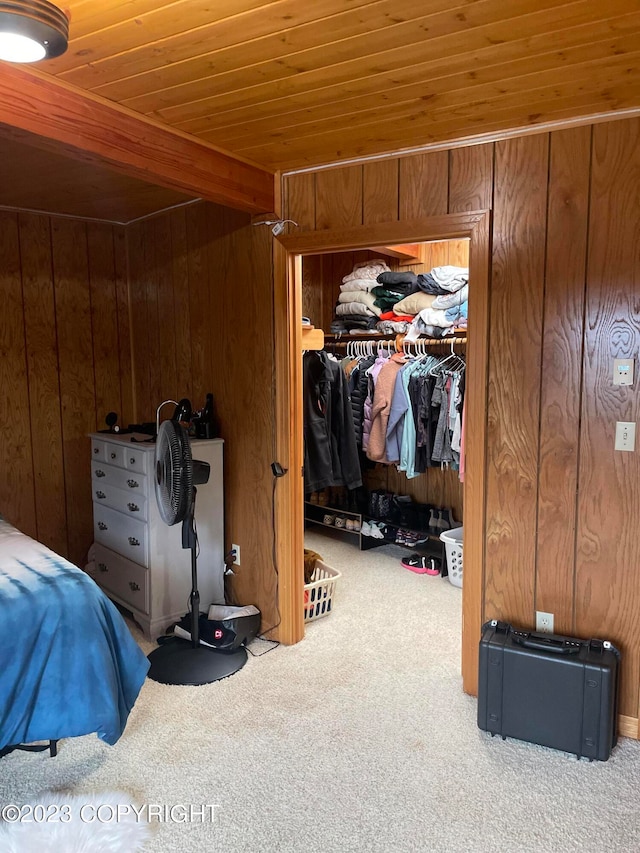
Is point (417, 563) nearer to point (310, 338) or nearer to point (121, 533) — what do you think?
point (310, 338)

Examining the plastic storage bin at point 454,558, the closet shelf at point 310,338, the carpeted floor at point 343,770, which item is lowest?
the carpeted floor at point 343,770

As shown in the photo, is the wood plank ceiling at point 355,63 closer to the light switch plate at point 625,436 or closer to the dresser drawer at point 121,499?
the light switch plate at point 625,436

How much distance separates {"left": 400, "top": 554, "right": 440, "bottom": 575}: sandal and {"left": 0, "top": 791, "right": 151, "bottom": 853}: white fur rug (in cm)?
249

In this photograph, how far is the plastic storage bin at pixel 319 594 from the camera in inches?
129

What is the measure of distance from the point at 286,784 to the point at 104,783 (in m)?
0.61

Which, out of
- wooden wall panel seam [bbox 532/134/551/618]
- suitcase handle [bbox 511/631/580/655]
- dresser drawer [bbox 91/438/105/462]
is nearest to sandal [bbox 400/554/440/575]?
wooden wall panel seam [bbox 532/134/551/618]

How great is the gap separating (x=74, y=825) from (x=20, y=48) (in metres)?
2.11

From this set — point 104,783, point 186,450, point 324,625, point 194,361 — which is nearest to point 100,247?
point 194,361

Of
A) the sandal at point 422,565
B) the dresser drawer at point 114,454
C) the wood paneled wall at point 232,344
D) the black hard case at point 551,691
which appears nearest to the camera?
the black hard case at point 551,691

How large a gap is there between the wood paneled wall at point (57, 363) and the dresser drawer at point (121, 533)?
47 centimetres

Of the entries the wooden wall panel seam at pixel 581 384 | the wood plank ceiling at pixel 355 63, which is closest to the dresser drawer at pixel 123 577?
the wooden wall panel seam at pixel 581 384

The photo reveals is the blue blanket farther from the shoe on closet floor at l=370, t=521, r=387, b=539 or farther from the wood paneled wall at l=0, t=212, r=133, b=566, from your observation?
the shoe on closet floor at l=370, t=521, r=387, b=539

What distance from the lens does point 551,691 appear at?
2219 millimetres

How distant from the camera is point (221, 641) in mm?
2957
